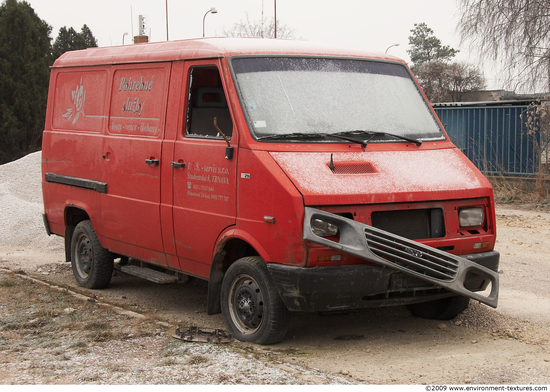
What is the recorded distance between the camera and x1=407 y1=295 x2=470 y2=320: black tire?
6.26 metres

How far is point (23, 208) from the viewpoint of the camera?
12664mm

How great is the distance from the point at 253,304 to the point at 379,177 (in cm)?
139

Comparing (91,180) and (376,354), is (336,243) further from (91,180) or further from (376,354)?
(91,180)

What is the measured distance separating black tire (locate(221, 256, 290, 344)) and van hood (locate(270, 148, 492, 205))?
2.53 ft

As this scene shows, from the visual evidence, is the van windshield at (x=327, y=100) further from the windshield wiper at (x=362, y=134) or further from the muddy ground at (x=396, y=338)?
the muddy ground at (x=396, y=338)

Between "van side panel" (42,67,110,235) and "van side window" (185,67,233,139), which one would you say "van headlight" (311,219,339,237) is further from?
"van side panel" (42,67,110,235)

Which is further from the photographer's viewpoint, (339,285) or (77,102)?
(77,102)

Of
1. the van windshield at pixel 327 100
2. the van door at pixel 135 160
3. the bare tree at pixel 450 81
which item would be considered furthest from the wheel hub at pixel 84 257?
the bare tree at pixel 450 81

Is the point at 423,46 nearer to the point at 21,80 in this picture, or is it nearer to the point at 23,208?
the point at 21,80

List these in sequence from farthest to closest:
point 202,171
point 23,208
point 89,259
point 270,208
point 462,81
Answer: point 462,81, point 23,208, point 89,259, point 202,171, point 270,208

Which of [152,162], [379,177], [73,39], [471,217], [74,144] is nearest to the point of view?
[379,177]

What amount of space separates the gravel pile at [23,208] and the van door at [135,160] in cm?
401

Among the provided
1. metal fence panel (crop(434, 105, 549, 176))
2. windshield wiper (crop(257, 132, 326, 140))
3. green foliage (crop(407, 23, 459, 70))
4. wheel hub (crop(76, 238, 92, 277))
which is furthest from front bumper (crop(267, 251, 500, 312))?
green foliage (crop(407, 23, 459, 70))

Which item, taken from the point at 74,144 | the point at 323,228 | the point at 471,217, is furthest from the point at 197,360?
the point at 74,144
